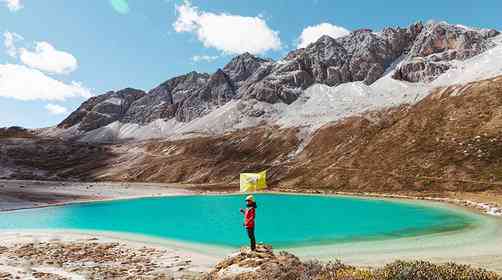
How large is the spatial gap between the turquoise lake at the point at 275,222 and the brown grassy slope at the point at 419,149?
22.5m

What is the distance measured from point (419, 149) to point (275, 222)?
73.3m

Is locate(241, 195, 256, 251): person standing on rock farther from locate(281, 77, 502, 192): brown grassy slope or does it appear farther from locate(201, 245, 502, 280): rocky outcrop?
locate(281, 77, 502, 192): brown grassy slope

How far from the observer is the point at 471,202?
7150 centimetres

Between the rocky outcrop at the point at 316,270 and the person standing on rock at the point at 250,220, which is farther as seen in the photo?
the person standing on rock at the point at 250,220

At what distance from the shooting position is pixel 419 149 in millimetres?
117000

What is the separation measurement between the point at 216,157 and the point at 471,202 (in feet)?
397

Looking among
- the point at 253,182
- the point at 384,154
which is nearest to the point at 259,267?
the point at 253,182

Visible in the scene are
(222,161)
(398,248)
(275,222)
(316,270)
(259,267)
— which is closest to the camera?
(316,270)

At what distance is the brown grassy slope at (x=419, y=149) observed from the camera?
97.8 m

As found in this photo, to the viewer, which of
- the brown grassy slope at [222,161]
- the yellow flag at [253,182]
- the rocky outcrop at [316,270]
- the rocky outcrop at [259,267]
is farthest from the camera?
the brown grassy slope at [222,161]

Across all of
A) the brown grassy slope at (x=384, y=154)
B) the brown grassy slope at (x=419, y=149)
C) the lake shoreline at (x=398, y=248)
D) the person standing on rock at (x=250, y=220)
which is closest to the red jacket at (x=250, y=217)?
the person standing on rock at (x=250, y=220)

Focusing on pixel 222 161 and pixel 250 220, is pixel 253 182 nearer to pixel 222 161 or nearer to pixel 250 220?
pixel 250 220

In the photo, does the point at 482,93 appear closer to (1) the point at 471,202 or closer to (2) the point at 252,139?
(1) the point at 471,202

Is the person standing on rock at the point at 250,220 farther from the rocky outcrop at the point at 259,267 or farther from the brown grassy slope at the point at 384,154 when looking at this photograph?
the brown grassy slope at the point at 384,154
